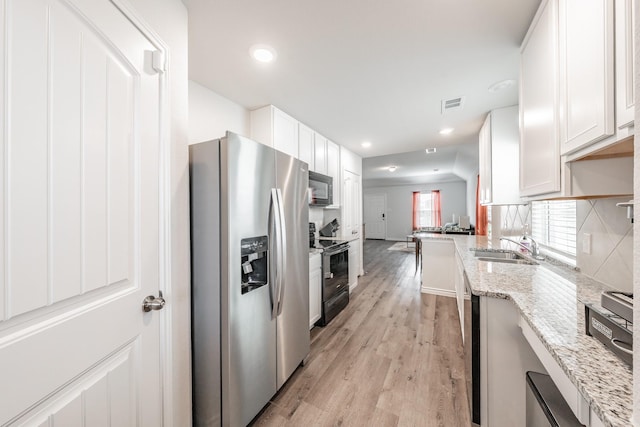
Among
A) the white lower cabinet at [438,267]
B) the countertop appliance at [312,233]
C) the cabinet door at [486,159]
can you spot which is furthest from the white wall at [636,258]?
the white lower cabinet at [438,267]

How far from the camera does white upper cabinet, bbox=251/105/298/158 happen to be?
8.30 ft

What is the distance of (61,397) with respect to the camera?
720mm

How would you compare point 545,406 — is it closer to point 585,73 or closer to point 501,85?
point 585,73

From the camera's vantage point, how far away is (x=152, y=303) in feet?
3.41

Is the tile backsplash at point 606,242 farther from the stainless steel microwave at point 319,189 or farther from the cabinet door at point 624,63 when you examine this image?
the stainless steel microwave at point 319,189

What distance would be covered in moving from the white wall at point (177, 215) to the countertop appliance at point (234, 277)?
8 cm

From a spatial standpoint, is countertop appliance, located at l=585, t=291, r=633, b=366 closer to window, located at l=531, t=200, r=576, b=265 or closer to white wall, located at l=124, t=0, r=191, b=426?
window, located at l=531, t=200, r=576, b=265

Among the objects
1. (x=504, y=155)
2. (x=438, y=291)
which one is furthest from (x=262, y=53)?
(x=438, y=291)

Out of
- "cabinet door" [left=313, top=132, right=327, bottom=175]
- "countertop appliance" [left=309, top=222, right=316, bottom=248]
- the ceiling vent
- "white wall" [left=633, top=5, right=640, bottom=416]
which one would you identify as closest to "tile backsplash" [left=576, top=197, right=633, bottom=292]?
"white wall" [left=633, top=5, right=640, bottom=416]

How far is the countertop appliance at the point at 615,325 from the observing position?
721 mm

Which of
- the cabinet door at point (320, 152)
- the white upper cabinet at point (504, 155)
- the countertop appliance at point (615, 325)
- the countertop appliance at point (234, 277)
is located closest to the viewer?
the countertop appliance at point (615, 325)

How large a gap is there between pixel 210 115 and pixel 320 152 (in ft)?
5.20

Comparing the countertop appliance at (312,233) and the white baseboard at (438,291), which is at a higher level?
the countertop appliance at (312,233)

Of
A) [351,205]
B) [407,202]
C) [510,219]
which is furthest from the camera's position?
[407,202]
